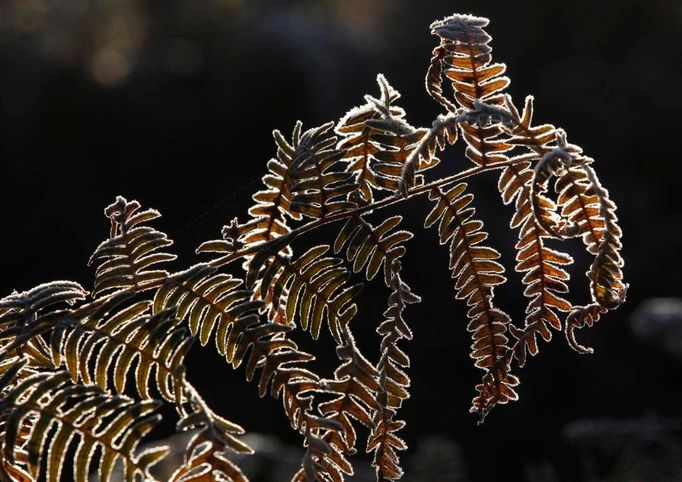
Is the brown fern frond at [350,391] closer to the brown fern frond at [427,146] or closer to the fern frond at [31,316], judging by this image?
the brown fern frond at [427,146]

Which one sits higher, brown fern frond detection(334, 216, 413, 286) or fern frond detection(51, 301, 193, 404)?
brown fern frond detection(334, 216, 413, 286)

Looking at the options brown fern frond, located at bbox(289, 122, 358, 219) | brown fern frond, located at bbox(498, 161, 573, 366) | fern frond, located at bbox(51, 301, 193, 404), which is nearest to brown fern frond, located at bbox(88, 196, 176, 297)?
fern frond, located at bbox(51, 301, 193, 404)

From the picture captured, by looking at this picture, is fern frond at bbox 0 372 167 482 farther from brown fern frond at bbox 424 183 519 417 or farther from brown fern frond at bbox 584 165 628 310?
brown fern frond at bbox 584 165 628 310

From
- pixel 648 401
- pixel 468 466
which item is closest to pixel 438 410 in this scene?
pixel 468 466

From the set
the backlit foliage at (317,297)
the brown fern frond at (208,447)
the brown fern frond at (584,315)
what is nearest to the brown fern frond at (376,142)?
the backlit foliage at (317,297)

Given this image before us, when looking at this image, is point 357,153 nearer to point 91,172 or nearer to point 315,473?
point 315,473

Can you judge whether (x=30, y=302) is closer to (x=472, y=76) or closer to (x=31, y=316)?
(x=31, y=316)
